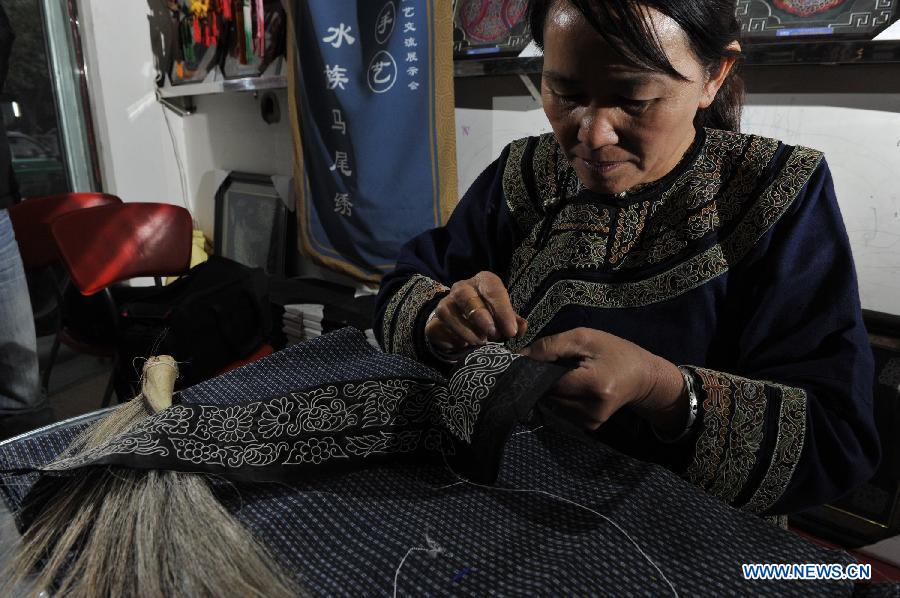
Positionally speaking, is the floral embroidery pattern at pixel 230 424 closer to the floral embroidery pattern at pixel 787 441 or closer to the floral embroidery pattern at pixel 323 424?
the floral embroidery pattern at pixel 323 424

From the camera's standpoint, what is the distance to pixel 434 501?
58 centimetres

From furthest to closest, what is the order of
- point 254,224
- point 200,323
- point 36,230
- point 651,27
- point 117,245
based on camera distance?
point 254,224, point 36,230, point 117,245, point 200,323, point 651,27

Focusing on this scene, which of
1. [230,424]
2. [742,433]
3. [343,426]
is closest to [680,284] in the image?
[742,433]

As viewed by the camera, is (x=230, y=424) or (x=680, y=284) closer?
(x=230, y=424)

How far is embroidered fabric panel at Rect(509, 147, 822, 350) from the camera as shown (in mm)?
739

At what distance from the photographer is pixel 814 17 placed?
131 cm

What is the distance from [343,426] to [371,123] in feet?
5.95

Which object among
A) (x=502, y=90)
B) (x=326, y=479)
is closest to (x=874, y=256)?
(x=502, y=90)

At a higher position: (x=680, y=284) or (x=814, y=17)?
(x=814, y=17)

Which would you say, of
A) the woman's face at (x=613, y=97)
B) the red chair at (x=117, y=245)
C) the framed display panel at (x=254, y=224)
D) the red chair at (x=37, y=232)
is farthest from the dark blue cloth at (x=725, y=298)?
the framed display panel at (x=254, y=224)

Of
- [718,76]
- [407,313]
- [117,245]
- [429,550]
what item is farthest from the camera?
[117,245]

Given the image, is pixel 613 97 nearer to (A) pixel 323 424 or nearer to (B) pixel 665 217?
(B) pixel 665 217

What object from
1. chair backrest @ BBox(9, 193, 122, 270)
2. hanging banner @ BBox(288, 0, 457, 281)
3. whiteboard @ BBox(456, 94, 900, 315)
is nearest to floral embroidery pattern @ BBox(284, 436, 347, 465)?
whiteboard @ BBox(456, 94, 900, 315)

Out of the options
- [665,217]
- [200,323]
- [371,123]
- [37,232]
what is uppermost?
[371,123]
